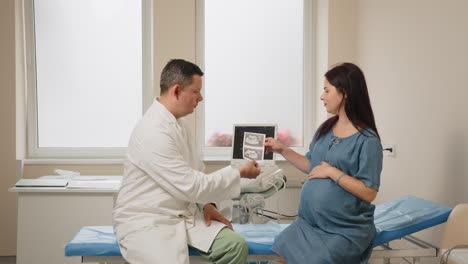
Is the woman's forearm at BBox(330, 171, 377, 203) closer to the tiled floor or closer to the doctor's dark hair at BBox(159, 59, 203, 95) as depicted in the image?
the doctor's dark hair at BBox(159, 59, 203, 95)

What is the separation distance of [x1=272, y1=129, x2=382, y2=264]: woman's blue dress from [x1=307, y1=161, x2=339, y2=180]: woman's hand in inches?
0.9

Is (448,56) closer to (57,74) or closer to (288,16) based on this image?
(288,16)

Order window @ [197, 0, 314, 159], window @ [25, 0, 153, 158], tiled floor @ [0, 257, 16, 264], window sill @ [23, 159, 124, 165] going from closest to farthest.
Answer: tiled floor @ [0, 257, 16, 264]
window sill @ [23, 159, 124, 165]
window @ [25, 0, 153, 158]
window @ [197, 0, 314, 159]

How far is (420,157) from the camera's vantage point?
2672 mm

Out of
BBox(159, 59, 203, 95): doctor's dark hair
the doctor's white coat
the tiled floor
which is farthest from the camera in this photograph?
the tiled floor

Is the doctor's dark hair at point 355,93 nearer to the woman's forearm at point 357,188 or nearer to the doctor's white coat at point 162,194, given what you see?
the woman's forearm at point 357,188

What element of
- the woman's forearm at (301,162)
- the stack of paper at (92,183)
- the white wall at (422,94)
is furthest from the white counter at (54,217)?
the white wall at (422,94)

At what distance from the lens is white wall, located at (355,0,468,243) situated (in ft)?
7.55

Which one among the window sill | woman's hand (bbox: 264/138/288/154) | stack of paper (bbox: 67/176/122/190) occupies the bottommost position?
stack of paper (bbox: 67/176/122/190)

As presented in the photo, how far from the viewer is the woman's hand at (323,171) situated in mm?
1995

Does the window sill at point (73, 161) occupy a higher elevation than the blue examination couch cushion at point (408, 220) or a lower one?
higher

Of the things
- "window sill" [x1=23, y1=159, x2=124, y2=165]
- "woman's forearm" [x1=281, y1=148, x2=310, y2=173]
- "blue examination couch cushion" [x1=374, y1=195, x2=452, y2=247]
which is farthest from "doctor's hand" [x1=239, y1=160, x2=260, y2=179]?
"window sill" [x1=23, y1=159, x2=124, y2=165]

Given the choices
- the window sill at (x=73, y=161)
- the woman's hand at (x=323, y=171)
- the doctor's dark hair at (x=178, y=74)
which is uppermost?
the doctor's dark hair at (x=178, y=74)

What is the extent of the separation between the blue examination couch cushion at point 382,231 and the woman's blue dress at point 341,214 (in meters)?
0.18
